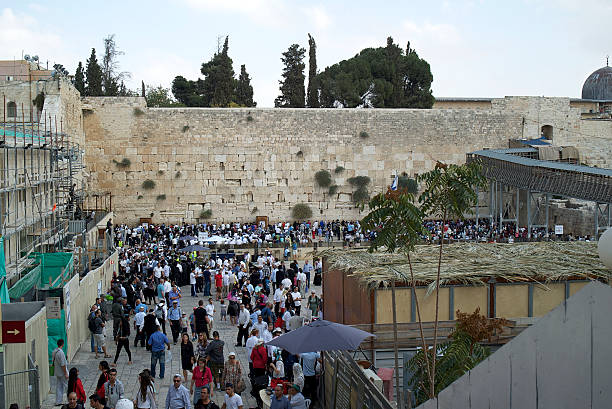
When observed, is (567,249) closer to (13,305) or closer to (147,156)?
(13,305)

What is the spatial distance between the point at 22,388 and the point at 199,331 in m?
3.65

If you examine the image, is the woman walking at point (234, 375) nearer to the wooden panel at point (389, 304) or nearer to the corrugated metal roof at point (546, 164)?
the wooden panel at point (389, 304)

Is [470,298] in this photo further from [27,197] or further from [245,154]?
[245,154]

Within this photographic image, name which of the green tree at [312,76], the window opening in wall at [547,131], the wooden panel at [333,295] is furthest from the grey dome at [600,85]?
the wooden panel at [333,295]

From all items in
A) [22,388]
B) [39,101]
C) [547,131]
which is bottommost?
[22,388]

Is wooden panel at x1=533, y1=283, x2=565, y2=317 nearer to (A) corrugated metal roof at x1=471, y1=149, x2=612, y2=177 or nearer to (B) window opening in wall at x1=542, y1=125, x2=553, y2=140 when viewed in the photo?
(A) corrugated metal roof at x1=471, y1=149, x2=612, y2=177

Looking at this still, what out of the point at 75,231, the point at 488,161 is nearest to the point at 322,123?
the point at 488,161

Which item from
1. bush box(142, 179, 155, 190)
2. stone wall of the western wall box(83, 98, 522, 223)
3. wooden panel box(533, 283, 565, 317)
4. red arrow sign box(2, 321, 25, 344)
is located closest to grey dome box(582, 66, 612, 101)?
stone wall of the western wall box(83, 98, 522, 223)

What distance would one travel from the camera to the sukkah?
8.88 meters

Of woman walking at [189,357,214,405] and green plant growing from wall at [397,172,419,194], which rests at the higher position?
green plant growing from wall at [397,172,419,194]

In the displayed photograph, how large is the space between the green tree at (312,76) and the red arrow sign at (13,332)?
26.5 m

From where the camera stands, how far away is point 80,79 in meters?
31.4

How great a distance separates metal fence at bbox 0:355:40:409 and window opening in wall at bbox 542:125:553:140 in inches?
1126

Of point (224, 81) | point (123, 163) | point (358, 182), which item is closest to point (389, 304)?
point (358, 182)
